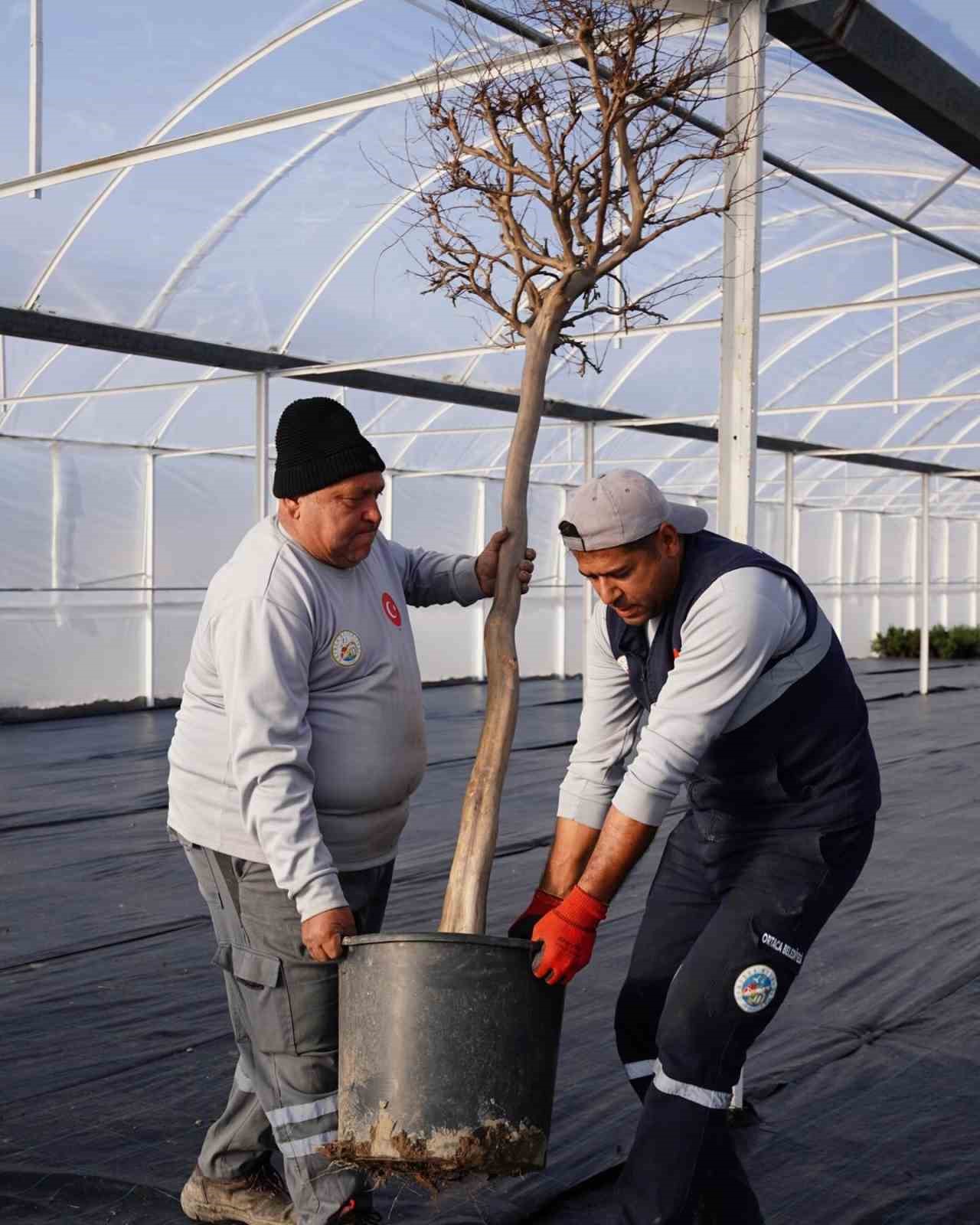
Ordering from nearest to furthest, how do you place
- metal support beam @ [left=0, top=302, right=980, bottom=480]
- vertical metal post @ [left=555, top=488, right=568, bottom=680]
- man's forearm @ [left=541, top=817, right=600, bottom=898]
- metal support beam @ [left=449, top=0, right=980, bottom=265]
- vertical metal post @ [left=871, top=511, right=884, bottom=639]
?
man's forearm @ [left=541, top=817, right=600, bottom=898] < metal support beam @ [left=449, top=0, right=980, bottom=265] < metal support beam @ [left=0, top=302, right=980, bottom=480] < vertical metal post @ [left=555, top=488, right=568, bottom=680] < vertical metal post @ [left=871, top=511, right=884, bottom=639]

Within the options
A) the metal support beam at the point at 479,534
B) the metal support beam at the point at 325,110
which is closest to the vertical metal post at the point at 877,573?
the metal support beam at the point at 479,534

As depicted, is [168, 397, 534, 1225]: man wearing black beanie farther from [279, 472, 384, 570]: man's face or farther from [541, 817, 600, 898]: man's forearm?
[541, 817, 600, 898]: man's forearm

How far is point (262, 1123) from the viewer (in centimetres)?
279

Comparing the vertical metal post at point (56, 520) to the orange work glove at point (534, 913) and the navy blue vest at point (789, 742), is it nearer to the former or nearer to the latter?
the orange work glove at point (534, 913)

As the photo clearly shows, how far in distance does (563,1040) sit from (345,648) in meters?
1.81

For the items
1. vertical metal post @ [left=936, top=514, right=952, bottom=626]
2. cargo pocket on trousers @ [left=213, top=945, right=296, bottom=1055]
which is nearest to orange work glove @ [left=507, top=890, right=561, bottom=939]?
cargo pocket on trousers @ [left=213, top=945, right=296, bottom=1055]

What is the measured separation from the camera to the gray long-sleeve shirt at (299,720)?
95.3 inches

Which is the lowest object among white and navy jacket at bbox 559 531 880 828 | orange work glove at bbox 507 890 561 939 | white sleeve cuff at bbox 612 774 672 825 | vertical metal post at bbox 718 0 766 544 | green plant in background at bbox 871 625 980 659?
green plant in background at bbox 871 625 980 659

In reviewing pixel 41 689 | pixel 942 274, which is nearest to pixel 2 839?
pixel 41 689

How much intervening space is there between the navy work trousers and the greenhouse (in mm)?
577

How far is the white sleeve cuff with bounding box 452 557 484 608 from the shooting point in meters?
3.05

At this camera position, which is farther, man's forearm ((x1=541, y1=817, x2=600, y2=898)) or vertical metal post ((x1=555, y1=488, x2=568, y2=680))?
vertical metal post ((x1=555, y1=488, x2=568, y2=680))

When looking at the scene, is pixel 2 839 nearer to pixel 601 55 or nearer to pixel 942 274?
pixel 601 55

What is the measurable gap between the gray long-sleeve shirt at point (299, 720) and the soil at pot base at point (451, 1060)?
22 centimetres
